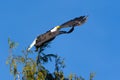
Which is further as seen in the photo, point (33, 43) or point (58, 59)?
point (58, 59)

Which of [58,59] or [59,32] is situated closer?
[59,32]

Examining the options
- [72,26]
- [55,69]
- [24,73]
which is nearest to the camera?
[72,26]

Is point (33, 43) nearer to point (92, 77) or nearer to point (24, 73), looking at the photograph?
point (24, 73)

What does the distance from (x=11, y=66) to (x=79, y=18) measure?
8.10 feet

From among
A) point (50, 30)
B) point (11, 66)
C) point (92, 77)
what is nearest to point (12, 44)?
point (11, 66)

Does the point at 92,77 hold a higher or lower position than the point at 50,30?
lower

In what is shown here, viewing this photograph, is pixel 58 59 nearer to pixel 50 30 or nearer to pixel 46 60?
pixel 46 60

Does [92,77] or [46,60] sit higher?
[46,60]

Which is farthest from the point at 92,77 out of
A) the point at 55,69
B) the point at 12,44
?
the point at 12,44

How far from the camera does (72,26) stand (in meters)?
13.7

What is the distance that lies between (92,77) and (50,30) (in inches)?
72.2

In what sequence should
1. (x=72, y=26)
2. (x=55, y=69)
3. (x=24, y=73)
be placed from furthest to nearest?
1. (x=55, y=69)
2. (x=24, y=73)
3. (x=72, y=26)

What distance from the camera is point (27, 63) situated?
14.9 m

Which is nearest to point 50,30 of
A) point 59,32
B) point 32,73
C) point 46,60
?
point 59,32
